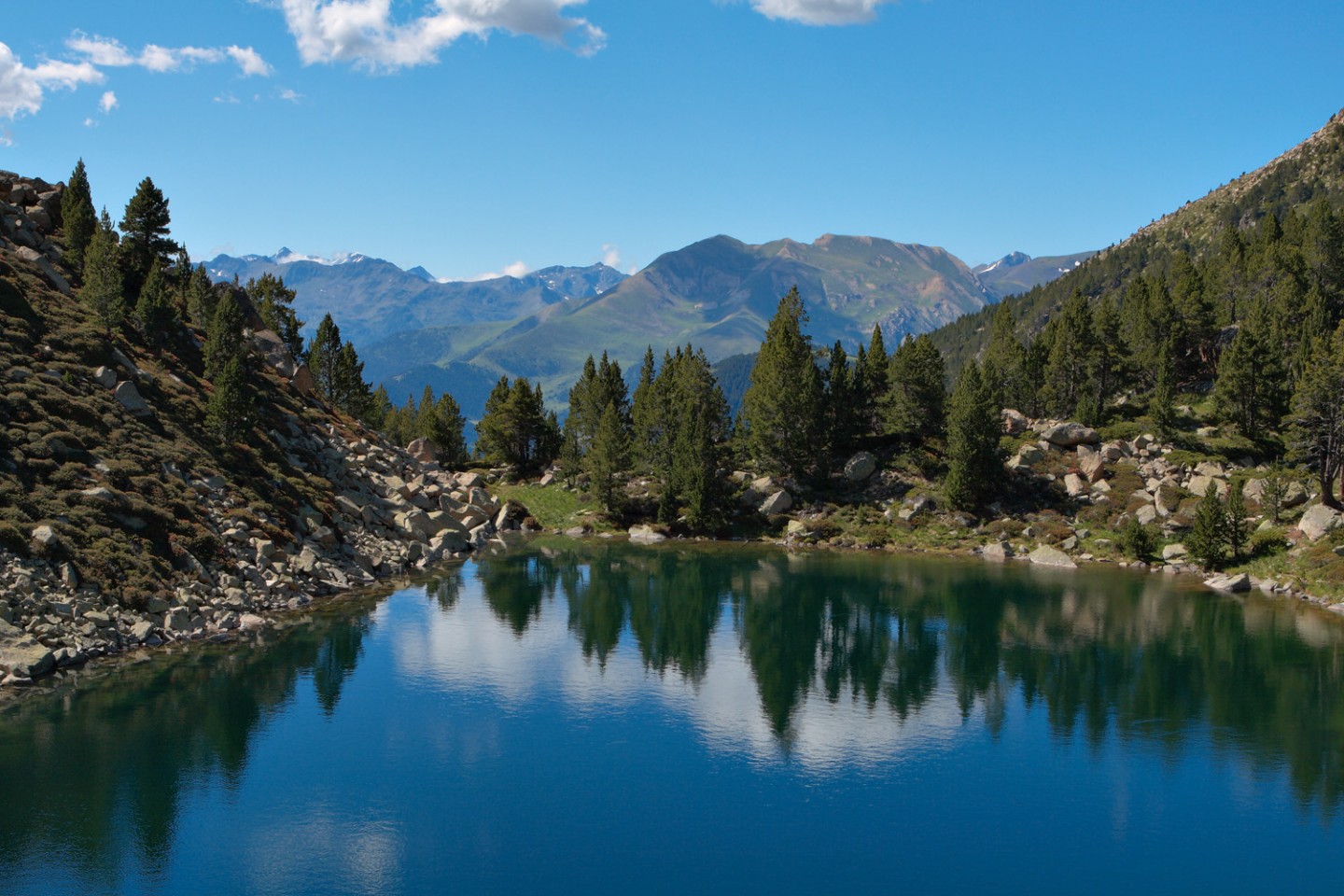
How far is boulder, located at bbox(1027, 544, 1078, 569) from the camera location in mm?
88938

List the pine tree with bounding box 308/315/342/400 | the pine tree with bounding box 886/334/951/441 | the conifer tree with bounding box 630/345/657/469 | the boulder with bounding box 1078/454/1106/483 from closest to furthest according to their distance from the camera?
the boulder with bounding box 1078/454/1106/483
the pine tree with bounding box 886/334/951/441
the conifer tree with bounding box 630/345/657/469
the pine tree with bounding box 308/315/342/400

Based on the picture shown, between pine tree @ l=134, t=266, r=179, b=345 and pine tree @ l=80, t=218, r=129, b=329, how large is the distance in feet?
4.57

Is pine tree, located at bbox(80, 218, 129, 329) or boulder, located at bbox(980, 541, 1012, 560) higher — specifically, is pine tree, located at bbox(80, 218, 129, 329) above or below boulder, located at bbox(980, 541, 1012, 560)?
above

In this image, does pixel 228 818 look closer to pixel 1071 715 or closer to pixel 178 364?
pixel 1071 715

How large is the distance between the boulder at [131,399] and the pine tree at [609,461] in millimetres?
50515

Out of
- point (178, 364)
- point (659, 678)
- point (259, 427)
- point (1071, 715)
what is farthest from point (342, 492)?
point (1071, 715)

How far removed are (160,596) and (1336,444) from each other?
95.3 metres

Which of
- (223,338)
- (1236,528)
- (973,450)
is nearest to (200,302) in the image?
(223,338)

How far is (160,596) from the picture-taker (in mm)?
54250

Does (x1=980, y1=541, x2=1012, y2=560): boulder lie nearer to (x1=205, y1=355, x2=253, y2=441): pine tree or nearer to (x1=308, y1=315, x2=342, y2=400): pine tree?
(x1=205, y1=355, x2=253, y2=441): pine tree

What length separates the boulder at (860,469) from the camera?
109688 mm

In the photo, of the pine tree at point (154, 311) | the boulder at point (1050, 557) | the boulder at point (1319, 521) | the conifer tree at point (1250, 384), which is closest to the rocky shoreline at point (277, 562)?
the pine tree at point (154, 311)

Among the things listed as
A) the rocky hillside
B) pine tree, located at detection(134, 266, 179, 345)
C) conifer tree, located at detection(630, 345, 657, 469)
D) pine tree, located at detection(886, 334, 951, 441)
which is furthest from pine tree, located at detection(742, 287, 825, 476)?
pine tree, located at detection(134, 266, 179, 345)

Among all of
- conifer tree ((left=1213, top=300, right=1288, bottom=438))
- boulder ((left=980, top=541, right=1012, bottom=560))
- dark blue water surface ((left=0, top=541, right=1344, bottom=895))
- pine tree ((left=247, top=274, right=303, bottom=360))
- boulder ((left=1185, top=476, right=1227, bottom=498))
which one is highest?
pine tree ((left=247, top=274, right=303, bottom=360))
